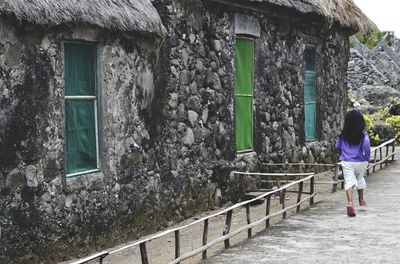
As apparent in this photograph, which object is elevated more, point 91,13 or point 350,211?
point 91,13

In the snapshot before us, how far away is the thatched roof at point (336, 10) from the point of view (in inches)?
452

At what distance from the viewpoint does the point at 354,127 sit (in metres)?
9.62

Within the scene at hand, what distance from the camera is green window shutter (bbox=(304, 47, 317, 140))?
44.7ft

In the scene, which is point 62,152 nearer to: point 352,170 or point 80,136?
point 80,136

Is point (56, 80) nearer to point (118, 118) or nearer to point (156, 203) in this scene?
point (118, 118)

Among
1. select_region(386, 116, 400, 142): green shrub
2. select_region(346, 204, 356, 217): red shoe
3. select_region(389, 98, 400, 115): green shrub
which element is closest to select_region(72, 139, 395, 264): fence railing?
select_region(346, 204, 356, 217): red shoe

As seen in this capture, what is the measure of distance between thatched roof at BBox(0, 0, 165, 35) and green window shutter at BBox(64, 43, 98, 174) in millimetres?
440

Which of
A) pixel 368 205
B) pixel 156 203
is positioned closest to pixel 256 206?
pixel 368 205

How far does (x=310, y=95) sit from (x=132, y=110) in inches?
241

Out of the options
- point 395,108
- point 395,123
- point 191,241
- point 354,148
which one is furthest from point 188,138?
point 395,108

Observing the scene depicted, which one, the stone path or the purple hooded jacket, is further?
the purple hooded jacket

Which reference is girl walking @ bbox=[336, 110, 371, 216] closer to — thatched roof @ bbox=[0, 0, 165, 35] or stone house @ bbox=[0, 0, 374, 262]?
stone house @ bbox=[0, 0, 374, 262]

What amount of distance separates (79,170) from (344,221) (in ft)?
10.7

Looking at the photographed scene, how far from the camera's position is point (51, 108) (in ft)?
23.5
